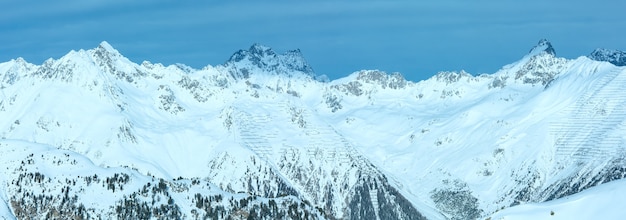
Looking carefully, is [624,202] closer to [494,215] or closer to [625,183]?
[625,183]

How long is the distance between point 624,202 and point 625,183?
24.2 feet

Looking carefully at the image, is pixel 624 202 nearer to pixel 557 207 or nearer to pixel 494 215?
pixel 557 207

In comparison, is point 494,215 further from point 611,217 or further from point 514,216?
point 611,217

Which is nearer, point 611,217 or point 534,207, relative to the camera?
point 611,217

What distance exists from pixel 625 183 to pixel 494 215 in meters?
15.4

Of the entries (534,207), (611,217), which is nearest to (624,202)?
(611,217)

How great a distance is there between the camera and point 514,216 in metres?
101

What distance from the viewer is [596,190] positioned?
105m

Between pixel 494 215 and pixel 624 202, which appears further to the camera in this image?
pixel 494 215

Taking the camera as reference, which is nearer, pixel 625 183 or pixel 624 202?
pixel 624 202

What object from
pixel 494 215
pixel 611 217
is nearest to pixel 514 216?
pixel 494 215

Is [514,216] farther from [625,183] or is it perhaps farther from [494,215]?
[625,183]

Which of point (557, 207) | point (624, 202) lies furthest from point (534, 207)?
point (624, 202)

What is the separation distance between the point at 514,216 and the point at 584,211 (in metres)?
7.45
